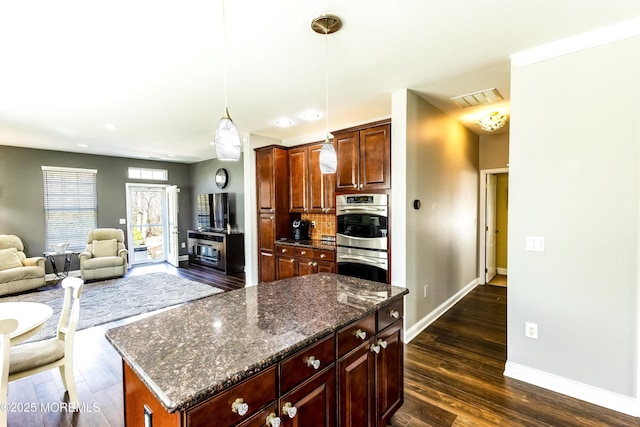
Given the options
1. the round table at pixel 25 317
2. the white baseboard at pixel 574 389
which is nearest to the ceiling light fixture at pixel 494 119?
the white baseboard at pixel 574 389

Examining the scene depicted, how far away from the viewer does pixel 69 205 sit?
6398 millimetres

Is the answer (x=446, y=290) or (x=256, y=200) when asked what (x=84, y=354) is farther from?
(x=446, y=290)

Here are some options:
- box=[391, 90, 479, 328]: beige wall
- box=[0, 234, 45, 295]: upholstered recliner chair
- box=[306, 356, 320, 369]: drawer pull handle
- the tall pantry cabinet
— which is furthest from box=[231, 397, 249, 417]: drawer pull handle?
box=[0, 234, 45, 295]: upholstered recliner chair

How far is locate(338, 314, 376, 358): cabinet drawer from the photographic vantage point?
1.49 m

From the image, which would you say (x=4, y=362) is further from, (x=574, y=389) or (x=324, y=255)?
(x=574, y=389)

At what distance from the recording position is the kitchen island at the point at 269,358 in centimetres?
100

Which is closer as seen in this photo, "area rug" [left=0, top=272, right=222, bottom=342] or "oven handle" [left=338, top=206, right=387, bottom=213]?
"oven handle" [left=338, top=206, right=387, bottom=213]

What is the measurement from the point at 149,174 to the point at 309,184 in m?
5.43

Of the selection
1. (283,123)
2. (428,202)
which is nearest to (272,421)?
(428,202)

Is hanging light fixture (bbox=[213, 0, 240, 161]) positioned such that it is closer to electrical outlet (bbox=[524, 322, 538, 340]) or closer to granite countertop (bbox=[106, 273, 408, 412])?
granite countertop (bbox=[106, 273, 408, 412])

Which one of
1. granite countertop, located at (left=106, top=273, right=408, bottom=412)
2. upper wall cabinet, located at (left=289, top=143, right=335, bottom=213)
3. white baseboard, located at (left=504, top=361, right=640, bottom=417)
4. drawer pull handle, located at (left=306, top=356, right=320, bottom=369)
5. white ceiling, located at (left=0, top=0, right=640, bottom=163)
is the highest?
white ceiling, located at (left=0, top=0, right=640, bottom=163)

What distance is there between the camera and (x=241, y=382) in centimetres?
104

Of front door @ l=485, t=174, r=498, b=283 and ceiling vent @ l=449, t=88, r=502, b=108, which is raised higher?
ceiling vent @ l=449, t=88, r=502, b=108

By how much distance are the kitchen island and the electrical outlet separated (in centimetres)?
129
